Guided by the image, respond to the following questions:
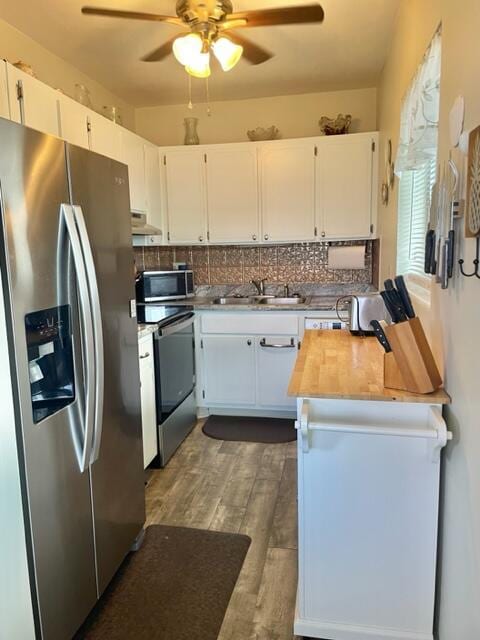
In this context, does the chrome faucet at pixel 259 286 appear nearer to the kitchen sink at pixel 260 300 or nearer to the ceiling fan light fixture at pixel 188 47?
the kitchen sink at pixel 260 300

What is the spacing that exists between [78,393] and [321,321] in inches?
88.3

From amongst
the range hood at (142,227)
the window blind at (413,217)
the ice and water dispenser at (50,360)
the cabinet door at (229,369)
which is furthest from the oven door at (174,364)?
the window blind at (413,217)

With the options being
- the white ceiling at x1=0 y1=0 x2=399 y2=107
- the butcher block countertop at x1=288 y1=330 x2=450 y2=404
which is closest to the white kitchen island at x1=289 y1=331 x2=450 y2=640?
the butcher block countertop at x1=288 y1=330 x2=450 y2=404

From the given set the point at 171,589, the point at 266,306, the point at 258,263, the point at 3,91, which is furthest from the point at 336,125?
the point at 171,589

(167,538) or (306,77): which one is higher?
(306,77)

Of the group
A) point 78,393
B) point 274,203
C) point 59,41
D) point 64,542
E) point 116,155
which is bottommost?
point 64,542

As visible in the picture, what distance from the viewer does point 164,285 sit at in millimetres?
3654

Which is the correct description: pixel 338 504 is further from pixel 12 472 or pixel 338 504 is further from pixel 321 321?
pixel 321 321

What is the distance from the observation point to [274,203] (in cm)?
376

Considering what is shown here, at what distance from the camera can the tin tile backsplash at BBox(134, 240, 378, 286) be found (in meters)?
4.05

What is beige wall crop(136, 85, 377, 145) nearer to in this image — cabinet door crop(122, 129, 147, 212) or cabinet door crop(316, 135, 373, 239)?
Result: cabinet door crop(316, 135, 373, 239)

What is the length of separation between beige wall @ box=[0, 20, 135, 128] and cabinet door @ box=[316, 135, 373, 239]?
1.77 m

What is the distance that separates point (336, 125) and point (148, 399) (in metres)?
2.59

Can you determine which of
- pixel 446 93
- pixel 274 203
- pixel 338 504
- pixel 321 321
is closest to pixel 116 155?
pixel 274 203
